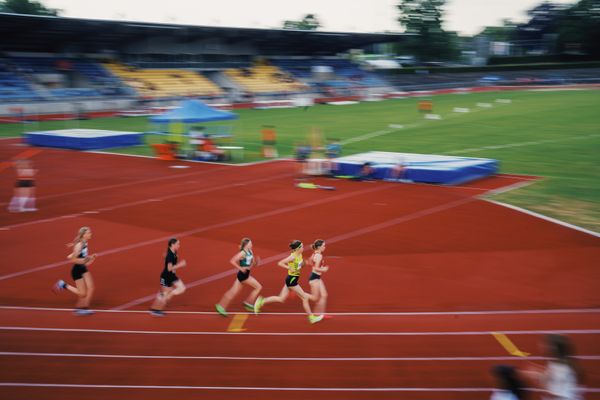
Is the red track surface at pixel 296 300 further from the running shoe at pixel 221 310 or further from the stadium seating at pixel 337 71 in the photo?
the stadium seating at pixel 337 71

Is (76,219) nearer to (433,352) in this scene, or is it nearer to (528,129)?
(433,352)

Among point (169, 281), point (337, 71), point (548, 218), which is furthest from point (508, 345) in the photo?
point (337, 71)

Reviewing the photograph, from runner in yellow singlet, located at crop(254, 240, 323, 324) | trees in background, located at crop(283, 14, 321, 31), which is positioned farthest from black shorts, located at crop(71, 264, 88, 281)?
trees in background, located at crop(283, 14, 321, 31)

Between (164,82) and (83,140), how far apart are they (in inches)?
1396

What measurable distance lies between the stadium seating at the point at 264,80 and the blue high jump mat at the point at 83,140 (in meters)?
37.7

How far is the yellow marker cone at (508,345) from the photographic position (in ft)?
27.5

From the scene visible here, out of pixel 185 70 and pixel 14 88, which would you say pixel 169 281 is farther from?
pixel 185 70

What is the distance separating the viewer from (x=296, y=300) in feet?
35.1

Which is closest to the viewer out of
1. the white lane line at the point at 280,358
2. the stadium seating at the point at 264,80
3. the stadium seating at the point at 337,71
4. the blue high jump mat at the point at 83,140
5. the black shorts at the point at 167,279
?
the white lane line at the point at 280,358

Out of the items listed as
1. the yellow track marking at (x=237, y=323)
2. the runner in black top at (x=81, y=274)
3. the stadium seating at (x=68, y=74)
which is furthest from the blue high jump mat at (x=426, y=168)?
the stadium seating at (x=68, y=74)

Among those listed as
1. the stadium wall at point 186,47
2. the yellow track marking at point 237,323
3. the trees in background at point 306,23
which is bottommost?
the yellow track marking at point 237,323

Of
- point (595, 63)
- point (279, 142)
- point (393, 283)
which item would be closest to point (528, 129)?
point (279, 142)

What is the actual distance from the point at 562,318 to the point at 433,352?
2.55 meters

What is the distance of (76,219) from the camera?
16.5 meters
